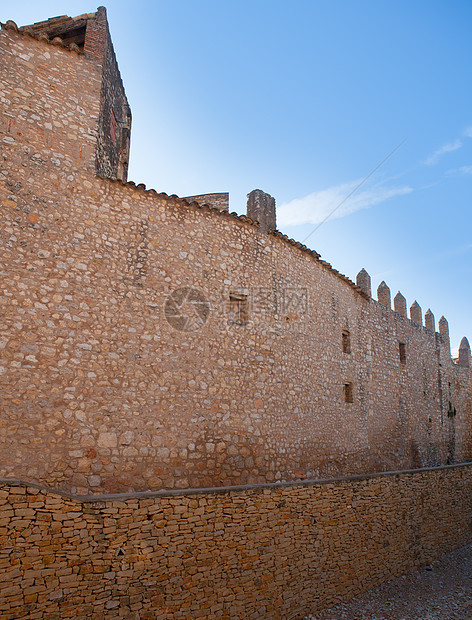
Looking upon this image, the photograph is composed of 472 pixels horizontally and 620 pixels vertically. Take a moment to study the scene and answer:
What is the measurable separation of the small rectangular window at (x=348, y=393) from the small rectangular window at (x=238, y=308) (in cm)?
423

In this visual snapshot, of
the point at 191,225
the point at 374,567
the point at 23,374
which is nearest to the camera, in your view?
the point at 23,374

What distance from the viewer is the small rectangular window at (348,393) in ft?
37.1

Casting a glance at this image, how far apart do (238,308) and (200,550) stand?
4397 mm

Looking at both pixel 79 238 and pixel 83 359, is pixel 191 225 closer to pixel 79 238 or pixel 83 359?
pixel 79 238

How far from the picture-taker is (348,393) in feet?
37.4

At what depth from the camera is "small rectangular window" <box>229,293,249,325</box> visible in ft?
28.0

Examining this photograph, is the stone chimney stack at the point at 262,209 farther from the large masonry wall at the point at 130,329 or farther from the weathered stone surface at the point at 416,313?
the weathered stone surface at the point at 416,313

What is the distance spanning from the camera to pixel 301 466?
9016mm

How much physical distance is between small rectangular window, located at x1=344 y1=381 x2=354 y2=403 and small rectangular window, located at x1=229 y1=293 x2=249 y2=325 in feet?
13.9

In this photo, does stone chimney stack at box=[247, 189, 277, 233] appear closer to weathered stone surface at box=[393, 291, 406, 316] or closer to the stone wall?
the stone wall

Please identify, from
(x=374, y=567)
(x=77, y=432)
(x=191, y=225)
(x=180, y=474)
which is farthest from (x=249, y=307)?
(x=374, y=567)

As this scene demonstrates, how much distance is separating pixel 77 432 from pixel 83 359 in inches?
42.4

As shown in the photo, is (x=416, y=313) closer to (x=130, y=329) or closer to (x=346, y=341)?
(x=346, y=341)

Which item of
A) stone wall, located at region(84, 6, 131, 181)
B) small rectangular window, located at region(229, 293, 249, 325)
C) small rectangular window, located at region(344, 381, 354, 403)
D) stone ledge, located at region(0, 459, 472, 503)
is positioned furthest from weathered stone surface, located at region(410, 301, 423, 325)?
stone wall, located at region(84, 6, 131, 181)
